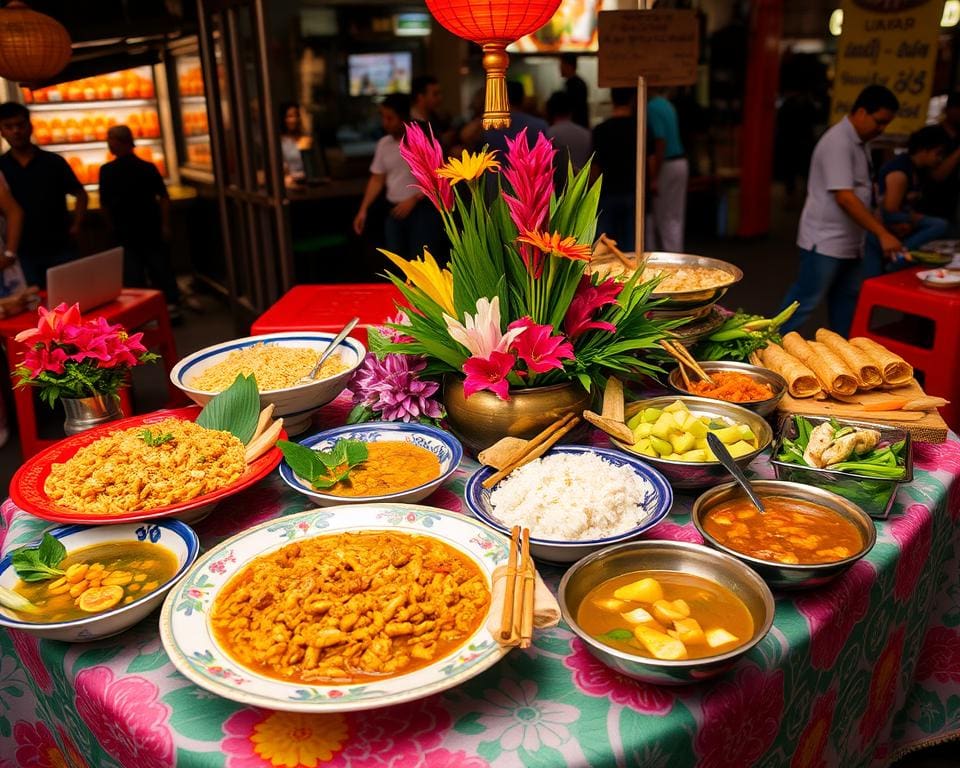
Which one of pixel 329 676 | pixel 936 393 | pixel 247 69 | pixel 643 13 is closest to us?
pixel 329 676

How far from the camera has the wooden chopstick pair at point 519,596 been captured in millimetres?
1050

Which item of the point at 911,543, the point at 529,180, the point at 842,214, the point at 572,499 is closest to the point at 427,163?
the point at 529,180

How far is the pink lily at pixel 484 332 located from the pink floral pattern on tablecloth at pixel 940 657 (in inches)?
51.8

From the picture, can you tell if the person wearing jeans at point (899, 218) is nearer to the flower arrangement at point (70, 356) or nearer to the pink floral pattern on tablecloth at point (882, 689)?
the pink floral pattern on tablecloth at point (882, 689)

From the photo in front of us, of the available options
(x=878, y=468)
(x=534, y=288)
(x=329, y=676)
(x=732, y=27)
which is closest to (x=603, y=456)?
(x=534, y=288)

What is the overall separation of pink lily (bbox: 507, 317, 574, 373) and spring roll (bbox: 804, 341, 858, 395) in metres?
0.75

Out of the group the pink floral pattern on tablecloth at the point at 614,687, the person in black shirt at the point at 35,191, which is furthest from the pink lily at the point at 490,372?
the person in black shirt at the point at 35,191

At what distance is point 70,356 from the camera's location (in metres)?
1.78

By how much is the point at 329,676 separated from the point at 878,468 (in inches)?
45.6

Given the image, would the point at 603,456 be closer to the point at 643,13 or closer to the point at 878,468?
the point at 878,468

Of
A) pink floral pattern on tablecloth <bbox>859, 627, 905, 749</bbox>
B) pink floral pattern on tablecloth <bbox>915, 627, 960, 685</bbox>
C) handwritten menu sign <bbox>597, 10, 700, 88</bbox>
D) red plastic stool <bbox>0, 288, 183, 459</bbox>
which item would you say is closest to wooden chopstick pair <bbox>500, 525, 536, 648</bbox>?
pink floral pattern on tablecloth <bbox>859, 627, 905, 749</bbox>

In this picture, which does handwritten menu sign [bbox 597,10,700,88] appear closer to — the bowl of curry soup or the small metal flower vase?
the small metal flower vase

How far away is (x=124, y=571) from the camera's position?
4.42ft

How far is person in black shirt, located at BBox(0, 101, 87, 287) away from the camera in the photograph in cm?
502
